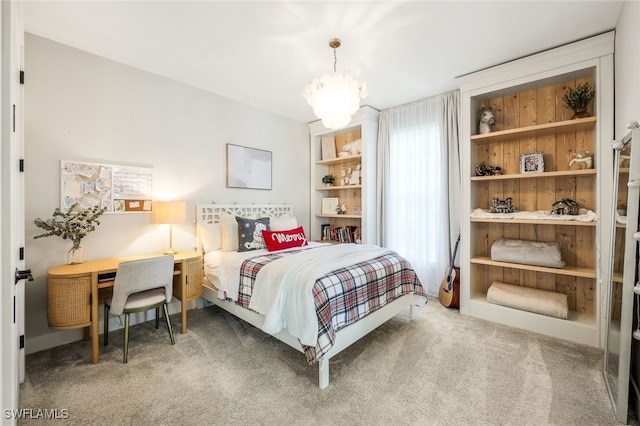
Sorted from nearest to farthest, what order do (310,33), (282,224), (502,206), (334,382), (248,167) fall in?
(334,382)
(310,33)
(502,206)
(282,224)
(248,167)

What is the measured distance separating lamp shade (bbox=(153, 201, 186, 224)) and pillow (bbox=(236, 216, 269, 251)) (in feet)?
2.15

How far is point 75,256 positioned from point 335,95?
2.70 meters

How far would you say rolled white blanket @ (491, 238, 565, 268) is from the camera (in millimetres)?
2665

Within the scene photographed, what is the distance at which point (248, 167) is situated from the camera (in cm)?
400

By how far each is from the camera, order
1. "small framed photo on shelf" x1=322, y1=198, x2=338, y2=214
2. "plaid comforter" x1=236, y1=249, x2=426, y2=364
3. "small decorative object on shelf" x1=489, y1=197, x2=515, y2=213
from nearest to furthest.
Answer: "plaid comforter" x1=236, y1=249, x2=426, y2=364
"small decorative object on shelf" x1=489, y1=197, x2=515, y2=213
"small framed photo on shelf" x1=322, y1=198, x2=338, y2=214

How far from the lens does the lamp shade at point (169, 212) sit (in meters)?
2.90

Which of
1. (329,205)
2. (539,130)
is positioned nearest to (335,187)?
(329,205)

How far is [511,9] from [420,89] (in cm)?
143

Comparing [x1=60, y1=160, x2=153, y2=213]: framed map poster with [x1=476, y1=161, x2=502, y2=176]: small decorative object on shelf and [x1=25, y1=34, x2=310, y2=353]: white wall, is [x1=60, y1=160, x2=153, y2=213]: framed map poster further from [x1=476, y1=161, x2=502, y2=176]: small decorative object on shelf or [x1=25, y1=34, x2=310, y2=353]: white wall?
[x1=476, y1=161, x2=502, y2=176]: small decorative object on shelf

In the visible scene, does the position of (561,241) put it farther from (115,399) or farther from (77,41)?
(77,41)

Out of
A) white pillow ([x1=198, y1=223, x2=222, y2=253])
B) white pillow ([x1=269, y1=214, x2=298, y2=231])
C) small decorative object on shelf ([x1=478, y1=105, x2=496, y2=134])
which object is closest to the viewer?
small decorative object on shelf ([x1=478, y1=105, x2=496, y2=134])

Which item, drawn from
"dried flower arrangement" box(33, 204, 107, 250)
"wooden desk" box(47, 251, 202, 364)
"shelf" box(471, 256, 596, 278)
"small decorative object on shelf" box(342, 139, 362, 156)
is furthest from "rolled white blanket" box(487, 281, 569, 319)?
"dried flower arrangement" box(33, 204, 107, 250)

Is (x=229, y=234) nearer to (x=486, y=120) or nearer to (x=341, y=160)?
(x=341, y=160)

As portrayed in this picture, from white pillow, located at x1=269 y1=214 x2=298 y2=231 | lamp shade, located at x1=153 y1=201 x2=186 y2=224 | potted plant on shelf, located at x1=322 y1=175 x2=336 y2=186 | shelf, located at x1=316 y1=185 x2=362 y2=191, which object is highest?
potted plant on shelf, located at x1=322 y1=175 x2=336 y2=186
